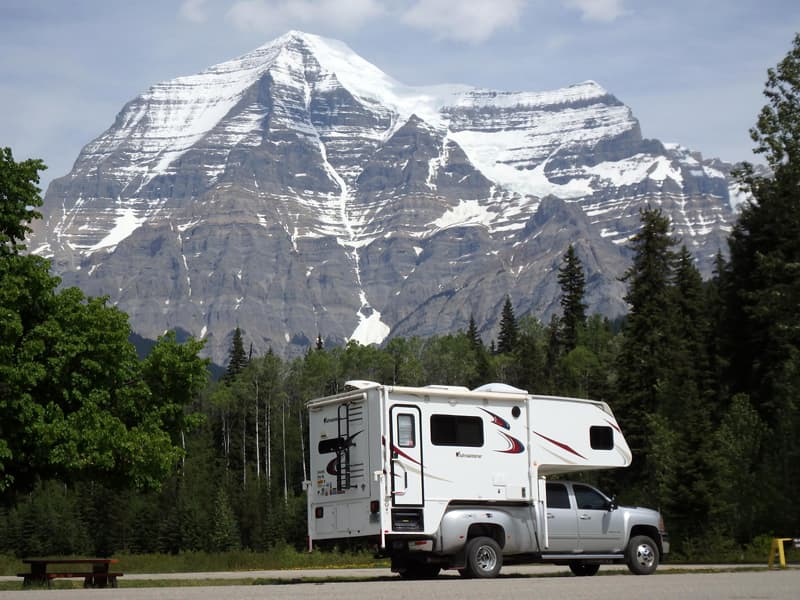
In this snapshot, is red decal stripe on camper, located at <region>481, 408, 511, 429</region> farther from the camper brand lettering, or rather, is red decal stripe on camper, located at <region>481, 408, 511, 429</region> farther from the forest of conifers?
the forest of conifers

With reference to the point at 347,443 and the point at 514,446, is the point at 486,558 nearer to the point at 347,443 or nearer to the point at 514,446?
the point at 514,446

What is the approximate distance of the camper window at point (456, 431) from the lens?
26.3m

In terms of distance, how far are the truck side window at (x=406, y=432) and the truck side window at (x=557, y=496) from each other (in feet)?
12.4

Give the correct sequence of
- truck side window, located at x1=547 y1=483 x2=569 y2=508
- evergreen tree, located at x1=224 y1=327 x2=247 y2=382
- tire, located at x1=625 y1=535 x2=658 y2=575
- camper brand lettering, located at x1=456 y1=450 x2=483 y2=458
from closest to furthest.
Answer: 1. camper brand lettering, located at x1=456 y1=450 x2=483 y2=458
2. truck side window, located at x1=547 y1=483 x2=569 y2=508
3. tire, located at x1=625 y1=535 x2=658 y2=575
4. evergreen tree, located at x1=224 y1=327 x2=247 y2=382

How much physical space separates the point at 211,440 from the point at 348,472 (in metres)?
107

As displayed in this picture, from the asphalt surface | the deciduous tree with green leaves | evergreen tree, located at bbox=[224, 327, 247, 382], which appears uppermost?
evergreen tree, located at bbox=[224, 327, 247, 382]

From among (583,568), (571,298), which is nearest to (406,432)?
(583,568)

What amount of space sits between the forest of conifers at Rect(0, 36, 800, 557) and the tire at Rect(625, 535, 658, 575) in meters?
14.2

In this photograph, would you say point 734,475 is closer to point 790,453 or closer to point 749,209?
point 790,453

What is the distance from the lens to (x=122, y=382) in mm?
36844

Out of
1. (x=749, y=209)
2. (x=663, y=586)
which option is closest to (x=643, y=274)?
(x=749, y=209)

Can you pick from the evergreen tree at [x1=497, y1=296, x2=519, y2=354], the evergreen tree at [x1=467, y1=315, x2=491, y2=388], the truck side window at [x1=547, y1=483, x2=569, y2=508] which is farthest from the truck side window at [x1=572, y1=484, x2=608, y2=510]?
the evergreen tree at [x1=497, y1=296, x2=519, y2=354]

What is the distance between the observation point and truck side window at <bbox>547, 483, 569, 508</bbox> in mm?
27672

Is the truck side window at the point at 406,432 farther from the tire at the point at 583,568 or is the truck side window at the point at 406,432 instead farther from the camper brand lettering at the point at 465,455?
the tire at the point at 583,568
